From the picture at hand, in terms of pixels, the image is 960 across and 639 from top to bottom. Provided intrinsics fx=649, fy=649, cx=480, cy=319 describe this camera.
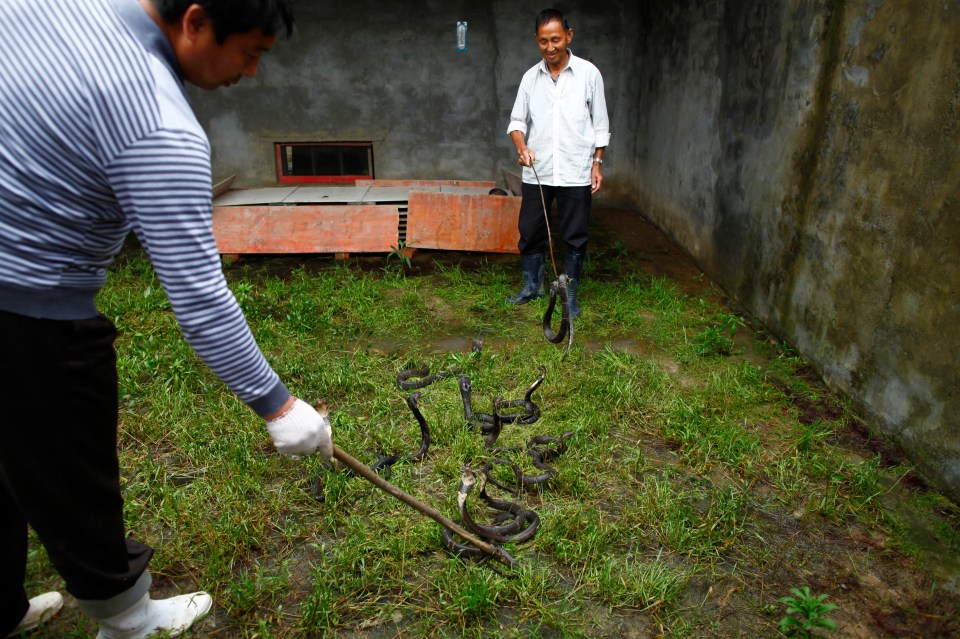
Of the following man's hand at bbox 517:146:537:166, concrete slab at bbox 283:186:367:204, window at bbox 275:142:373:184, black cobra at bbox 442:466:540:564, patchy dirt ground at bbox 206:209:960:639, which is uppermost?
man's hand at bbox 517:146:537:166

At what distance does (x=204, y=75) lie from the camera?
1558 mm

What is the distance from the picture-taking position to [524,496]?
3.02 m

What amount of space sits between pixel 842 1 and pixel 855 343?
1999 millimetres

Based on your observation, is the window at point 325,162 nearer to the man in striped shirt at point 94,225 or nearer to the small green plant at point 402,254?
the small green plant at point 402,254

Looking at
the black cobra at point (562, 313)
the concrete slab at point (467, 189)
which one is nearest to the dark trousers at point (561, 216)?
the black cobra at point (562, 313)

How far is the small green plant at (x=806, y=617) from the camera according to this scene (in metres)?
2.25

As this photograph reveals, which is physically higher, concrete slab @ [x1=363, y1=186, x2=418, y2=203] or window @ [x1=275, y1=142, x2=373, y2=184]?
window @ [x1=275, y1=142, x2=373, y2=184]

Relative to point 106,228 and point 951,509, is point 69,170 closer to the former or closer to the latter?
point 106,228

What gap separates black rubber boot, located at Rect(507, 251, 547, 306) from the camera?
5281 mm

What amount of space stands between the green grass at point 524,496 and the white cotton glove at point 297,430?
0.84m

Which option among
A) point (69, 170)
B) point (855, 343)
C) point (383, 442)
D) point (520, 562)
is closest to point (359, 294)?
point (383, 442)

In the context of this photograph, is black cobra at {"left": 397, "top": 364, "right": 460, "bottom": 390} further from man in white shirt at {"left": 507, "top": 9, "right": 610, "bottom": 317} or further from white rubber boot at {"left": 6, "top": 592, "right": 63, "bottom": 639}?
white rubber boot at {"left": 6, "top": 592, "right": 63, "bottom": 639}

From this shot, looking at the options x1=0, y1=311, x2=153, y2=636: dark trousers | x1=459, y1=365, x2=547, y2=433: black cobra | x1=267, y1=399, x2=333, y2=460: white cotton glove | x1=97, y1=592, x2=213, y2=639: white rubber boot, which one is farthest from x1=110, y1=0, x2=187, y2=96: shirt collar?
x1=459, y1=365, x2=547, y2=433: black cobra

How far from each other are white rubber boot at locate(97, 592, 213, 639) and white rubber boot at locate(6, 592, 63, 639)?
0.29m
